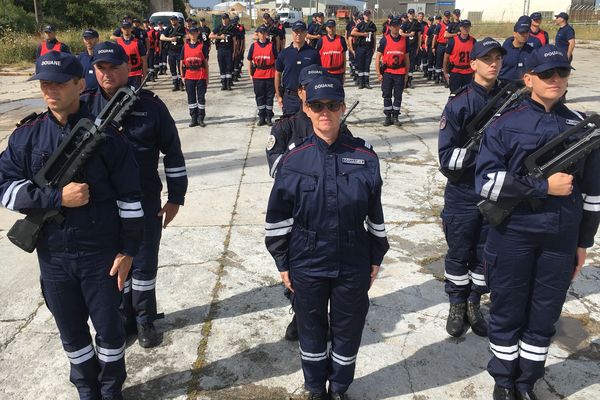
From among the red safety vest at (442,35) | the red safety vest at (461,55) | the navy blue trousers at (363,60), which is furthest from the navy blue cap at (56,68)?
the red safety vest at (442,35)

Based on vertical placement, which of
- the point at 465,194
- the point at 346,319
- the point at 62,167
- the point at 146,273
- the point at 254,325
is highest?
the point at 62,167

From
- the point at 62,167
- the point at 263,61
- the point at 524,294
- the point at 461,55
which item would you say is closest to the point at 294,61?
the point at 263,61

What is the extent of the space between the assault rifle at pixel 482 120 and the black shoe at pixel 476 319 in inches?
38.1

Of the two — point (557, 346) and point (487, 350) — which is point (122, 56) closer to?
point (487, 350)

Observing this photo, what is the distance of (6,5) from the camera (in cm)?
2519

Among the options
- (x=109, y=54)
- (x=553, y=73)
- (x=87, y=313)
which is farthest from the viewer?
(x=109, y=54)

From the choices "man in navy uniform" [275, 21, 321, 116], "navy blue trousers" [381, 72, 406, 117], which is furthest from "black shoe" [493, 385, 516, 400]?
"navy blue trousers" [381, 72, 406, 117]

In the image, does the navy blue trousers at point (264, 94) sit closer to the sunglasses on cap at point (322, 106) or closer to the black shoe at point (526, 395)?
the sunglasses on cap at point (322, 106)

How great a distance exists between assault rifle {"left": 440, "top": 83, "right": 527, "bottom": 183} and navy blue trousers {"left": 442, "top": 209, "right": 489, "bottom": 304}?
0.30 m

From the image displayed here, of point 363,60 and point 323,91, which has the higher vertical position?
point 323,91

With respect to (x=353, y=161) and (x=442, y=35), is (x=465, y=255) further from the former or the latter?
(x=442, y=35)

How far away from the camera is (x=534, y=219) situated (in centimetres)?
264

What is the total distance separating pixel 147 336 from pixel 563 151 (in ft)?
9.28

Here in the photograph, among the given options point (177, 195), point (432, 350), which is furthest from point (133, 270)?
point (432, 350)
